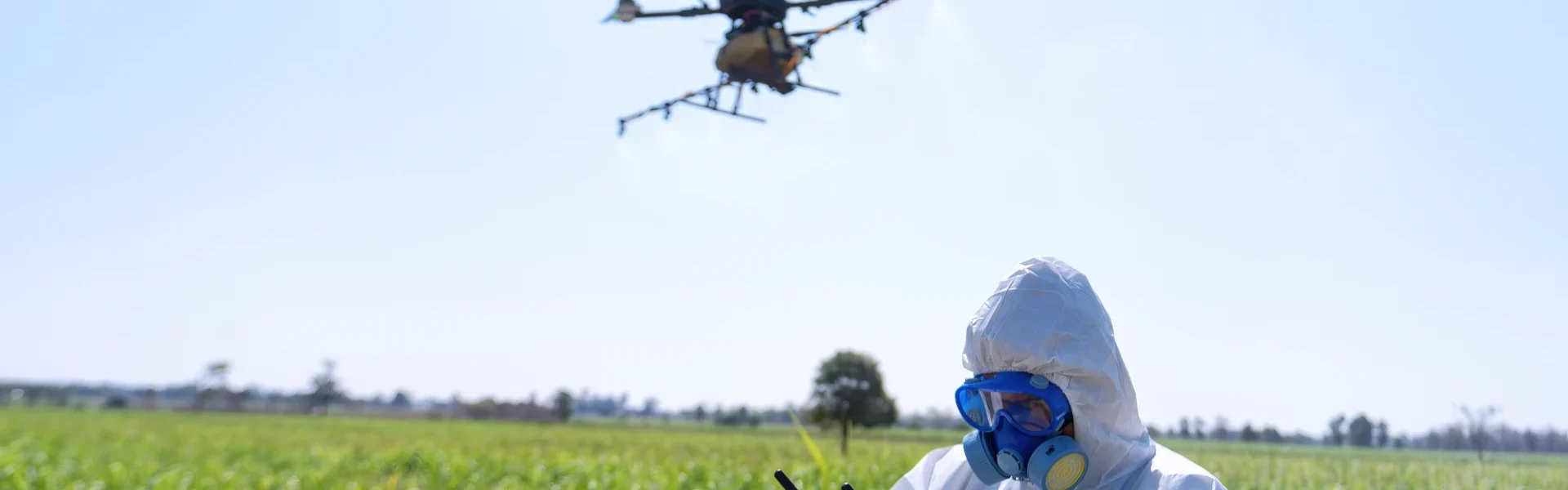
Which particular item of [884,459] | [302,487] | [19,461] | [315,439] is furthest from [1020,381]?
[315,439]

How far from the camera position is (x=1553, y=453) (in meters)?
3.93

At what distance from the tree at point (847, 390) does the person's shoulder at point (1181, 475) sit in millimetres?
20127

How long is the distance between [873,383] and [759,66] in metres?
21.3

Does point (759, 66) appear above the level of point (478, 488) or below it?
above

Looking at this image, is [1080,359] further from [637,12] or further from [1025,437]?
[637,12]

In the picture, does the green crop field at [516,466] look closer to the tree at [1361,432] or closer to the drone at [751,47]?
the tree at [1361,432]

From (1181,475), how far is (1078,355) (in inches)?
15.1

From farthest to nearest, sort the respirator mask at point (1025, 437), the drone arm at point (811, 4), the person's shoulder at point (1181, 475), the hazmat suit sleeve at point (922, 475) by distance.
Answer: the drone arm at point (811, 4), the hazmat suit sleeve at point (922, 475), the respirator mask at point (1025, 437), the person's shoulder at point (1181, 475)

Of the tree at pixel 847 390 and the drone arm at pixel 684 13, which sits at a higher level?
the drone arm at pixel 684 13

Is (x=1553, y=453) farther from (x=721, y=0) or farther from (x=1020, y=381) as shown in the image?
(x=721, y=0)

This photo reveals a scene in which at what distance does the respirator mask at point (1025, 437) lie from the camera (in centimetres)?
220

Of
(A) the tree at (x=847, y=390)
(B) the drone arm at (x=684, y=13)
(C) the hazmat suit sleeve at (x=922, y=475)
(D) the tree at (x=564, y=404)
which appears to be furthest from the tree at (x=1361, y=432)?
(D) the tree at (x=564, y=404)

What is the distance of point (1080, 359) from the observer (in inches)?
88.6

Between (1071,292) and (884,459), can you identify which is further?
(884,459)
